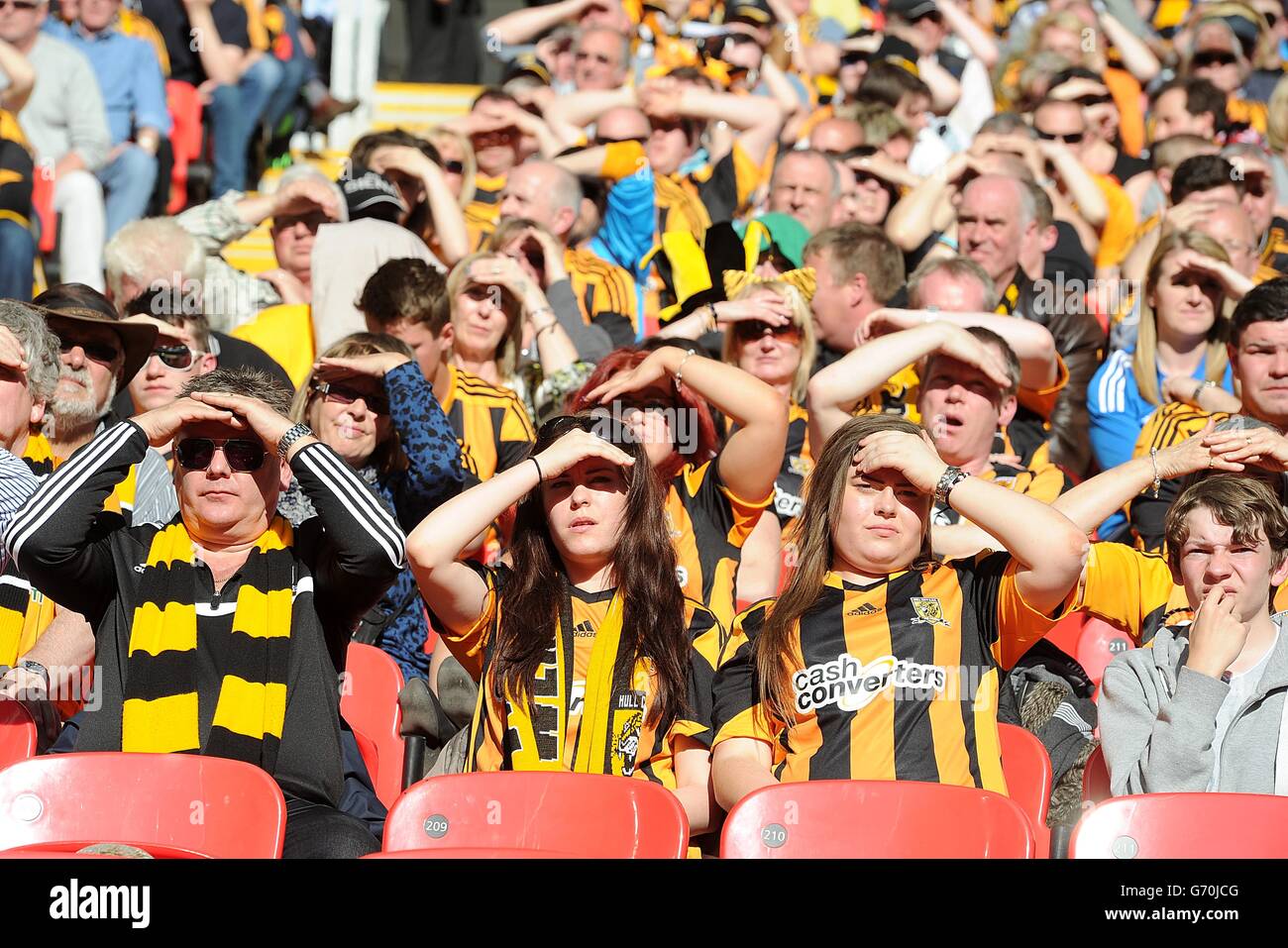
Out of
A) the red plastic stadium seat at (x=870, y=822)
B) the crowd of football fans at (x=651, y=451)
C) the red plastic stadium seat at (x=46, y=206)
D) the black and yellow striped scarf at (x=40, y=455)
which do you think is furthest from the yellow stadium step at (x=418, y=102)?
the red plastic stadium seat at (x=870, y=822)

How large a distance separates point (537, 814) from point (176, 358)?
2.59m

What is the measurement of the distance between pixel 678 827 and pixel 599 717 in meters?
0.50

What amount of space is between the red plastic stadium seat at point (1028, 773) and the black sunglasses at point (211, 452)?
176cm

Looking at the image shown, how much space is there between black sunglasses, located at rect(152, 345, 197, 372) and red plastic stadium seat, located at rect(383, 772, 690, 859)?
2400 millimetres

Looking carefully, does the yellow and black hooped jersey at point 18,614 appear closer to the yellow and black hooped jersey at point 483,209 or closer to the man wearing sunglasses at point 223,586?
the man wearing sunglasses at point 223,586

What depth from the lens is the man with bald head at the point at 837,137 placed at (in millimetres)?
8117

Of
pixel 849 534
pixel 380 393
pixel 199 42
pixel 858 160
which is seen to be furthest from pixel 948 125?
pixel 849 534

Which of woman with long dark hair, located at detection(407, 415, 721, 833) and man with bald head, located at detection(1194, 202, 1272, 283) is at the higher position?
man with bald head, located at detection(1194, 202, 1272, 283)

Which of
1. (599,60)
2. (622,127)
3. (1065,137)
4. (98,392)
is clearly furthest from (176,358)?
(1065,137)

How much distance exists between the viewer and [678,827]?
312 cm

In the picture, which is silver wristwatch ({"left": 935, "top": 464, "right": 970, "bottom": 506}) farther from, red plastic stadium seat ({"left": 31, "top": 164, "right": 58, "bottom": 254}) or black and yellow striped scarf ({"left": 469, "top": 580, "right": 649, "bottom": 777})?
red plastic stadium seat ({"left": 31, "top": 164, "right": 58, "bottom": 254})

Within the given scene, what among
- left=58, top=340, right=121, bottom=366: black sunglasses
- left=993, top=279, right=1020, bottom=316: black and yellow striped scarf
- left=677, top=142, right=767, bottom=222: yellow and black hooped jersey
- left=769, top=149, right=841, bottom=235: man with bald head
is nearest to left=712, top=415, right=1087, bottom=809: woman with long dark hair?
left=58, top=340, right=121, bottom=366: black sunglasses

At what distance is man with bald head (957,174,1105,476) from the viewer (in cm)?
601

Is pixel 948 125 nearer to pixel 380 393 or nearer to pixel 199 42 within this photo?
pixel 199 42
